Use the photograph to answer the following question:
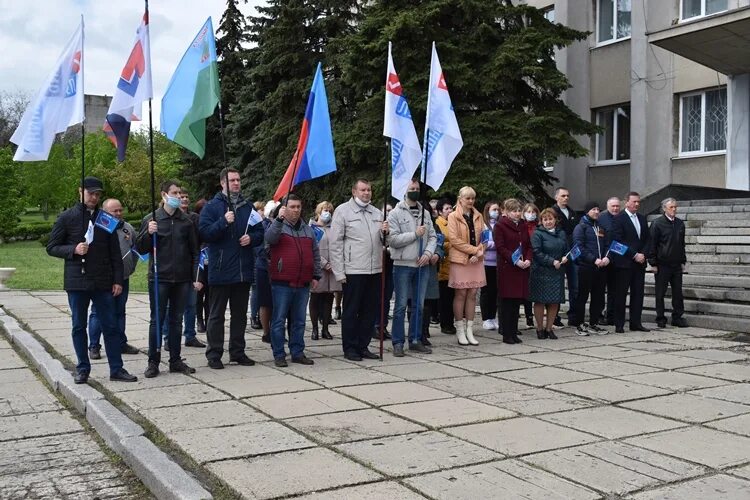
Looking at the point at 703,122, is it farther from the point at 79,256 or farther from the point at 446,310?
the point at 79,256

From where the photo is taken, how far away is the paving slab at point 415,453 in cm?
496

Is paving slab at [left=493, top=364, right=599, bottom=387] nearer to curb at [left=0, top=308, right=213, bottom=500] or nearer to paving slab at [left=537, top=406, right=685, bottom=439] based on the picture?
paving slab at [left=537, top=406, right=685, bottom=439]

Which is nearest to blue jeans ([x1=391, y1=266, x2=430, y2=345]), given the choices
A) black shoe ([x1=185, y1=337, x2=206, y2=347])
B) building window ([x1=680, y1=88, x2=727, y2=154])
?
black shoe ([x1=185, y1=337, x2=206, y2=347])

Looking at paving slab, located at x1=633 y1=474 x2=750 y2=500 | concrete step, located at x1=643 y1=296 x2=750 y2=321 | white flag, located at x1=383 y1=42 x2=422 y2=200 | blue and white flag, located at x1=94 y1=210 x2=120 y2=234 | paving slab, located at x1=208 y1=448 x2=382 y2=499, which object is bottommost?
paving slab, located at x1=208 y1=448 x2=382 y2=499

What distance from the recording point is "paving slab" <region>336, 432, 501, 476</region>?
496cm

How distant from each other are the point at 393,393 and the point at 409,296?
2598mm

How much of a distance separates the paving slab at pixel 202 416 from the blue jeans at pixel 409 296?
10.1 feet

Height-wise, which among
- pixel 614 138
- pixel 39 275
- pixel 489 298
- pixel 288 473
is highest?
pixel 614 138

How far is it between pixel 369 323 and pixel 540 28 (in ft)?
42.1

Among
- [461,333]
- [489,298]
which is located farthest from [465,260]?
[489,298]

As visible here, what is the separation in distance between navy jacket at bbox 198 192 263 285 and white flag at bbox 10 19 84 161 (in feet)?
5.30

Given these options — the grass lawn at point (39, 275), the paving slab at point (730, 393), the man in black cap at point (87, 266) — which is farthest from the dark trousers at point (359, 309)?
the grass lawn at point (39, 275)

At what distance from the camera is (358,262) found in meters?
8.97

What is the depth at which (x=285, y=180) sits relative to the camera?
30.3 ft
